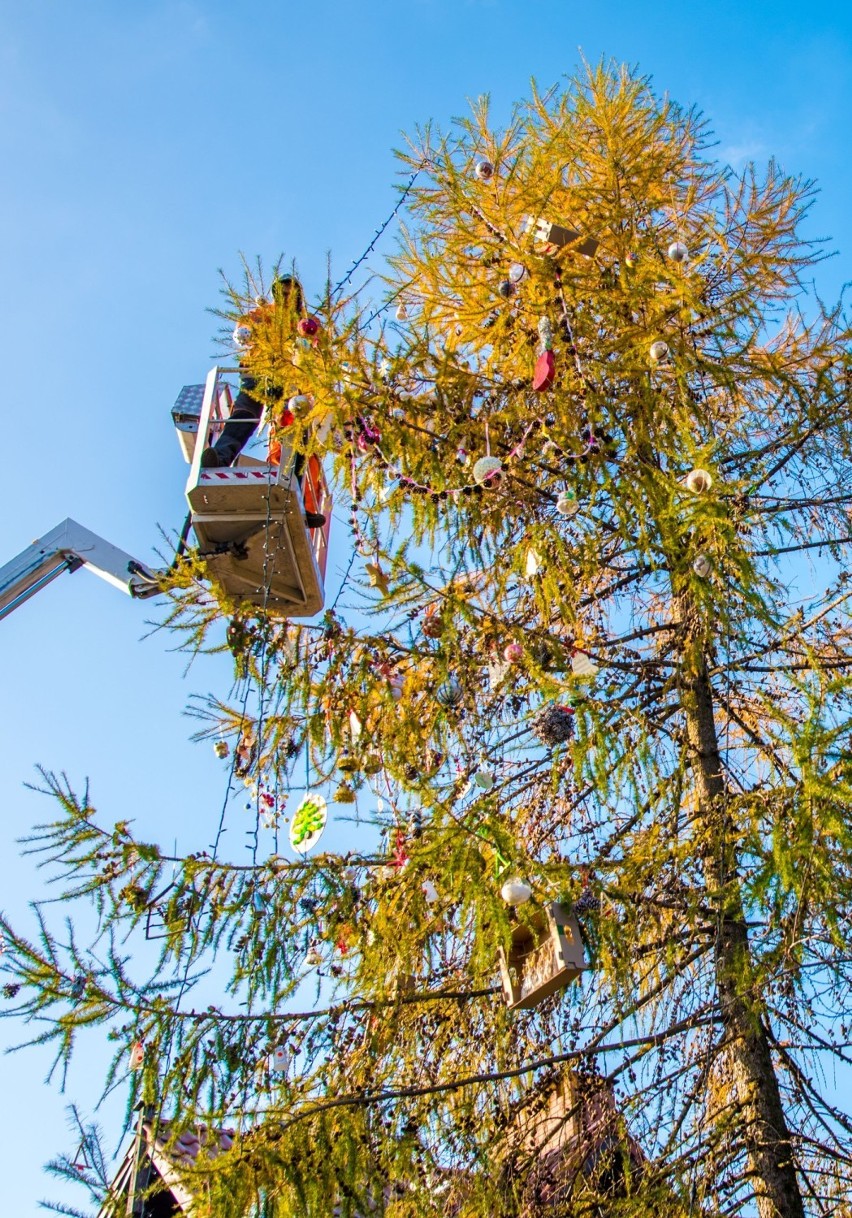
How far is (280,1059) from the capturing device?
4.67 m

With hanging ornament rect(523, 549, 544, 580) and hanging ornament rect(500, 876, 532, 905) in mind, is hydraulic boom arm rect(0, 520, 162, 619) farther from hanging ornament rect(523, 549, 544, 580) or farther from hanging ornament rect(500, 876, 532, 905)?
hanging ornament rect(500, 876, 532, 905)

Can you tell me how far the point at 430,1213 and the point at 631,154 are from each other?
5359mm

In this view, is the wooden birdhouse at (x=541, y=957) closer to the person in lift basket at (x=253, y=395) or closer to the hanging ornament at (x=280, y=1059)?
the hanging ornament at (x=280, y=1059)

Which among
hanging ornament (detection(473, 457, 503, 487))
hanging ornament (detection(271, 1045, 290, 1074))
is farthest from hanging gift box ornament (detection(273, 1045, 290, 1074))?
hanging ornament (detection(473, 457, 503, 487))

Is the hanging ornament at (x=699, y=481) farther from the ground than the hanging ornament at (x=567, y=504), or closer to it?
closer to it

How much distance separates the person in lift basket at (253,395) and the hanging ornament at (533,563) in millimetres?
1303

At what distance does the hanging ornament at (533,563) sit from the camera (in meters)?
5.37

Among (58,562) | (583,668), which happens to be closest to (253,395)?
(583,668)

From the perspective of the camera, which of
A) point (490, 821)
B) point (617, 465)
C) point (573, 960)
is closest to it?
point (573, 960)

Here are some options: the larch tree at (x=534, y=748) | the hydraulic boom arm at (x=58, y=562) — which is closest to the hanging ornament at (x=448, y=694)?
the larch tree at (x=534, y=748)

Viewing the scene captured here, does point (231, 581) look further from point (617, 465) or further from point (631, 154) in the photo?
point (631, 154)

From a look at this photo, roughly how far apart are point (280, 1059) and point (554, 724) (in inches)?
66.3

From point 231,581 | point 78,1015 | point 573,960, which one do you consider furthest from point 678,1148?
point 231,581

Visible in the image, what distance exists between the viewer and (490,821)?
4469 millimetres
